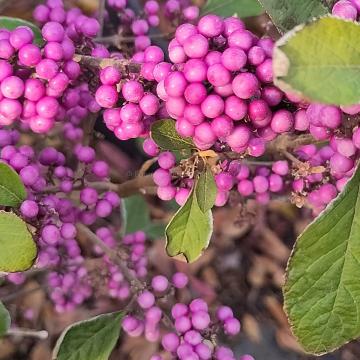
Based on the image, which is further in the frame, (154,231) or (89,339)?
(154,231)

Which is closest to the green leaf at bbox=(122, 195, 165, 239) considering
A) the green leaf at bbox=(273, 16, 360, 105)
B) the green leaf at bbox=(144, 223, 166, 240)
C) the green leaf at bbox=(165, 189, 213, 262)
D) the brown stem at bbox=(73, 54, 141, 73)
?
the green leaf at bbox=(144, 223, 166, 240)

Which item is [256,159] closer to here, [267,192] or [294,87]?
[267,192]

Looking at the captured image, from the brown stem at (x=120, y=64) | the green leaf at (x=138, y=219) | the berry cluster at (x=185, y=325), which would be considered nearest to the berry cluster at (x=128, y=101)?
the brown stem at (x=120, y=64)

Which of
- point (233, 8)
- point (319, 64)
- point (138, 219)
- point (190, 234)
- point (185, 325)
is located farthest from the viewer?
point (138, 219)

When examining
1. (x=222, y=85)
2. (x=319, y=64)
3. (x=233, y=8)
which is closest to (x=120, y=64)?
(x=222, y=85)

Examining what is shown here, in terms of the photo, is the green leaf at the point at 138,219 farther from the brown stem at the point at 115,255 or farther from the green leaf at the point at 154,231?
the brown stem at the point at 115,255

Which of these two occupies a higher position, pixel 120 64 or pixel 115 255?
pixel 120 64

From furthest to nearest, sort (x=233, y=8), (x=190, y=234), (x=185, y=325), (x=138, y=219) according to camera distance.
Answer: (x=138, y=219)
(x=233, y=8)
(x=185, y=325)
(x=190, y=234)

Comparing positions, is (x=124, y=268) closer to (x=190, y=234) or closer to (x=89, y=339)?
(x=89, y=339)
